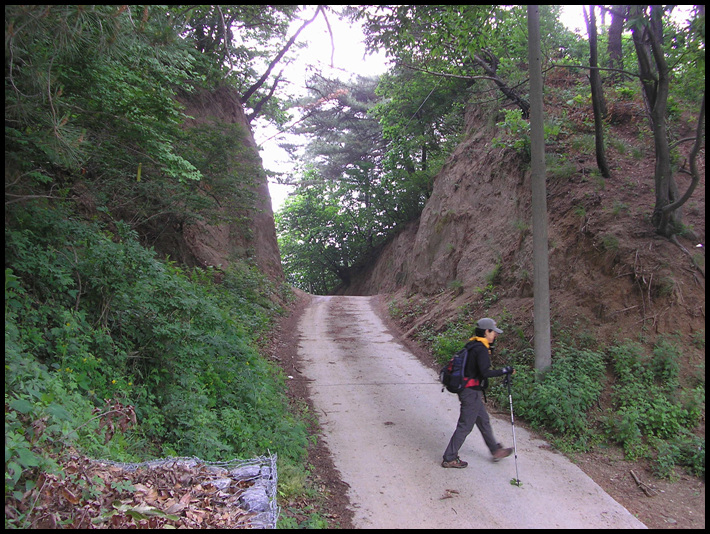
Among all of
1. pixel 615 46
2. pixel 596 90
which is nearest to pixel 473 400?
pixel 596 90

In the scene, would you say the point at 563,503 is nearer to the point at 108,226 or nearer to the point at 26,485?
the point at 26,485

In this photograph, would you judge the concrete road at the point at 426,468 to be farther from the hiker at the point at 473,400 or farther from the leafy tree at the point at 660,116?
the leafy tree at the point at 660,116

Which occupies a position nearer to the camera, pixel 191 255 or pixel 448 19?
pixel 448 19

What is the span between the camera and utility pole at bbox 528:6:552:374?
7.94 meters

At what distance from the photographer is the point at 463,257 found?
1523cm

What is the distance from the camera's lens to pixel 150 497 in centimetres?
386

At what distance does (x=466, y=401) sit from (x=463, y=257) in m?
9.77

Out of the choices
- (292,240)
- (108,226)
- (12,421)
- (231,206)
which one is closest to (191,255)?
(231,206)

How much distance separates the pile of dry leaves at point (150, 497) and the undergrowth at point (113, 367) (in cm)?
21

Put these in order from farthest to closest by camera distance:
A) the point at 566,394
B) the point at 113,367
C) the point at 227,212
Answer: the point at 227,212 → the point at 566,394 → the point at 113,367

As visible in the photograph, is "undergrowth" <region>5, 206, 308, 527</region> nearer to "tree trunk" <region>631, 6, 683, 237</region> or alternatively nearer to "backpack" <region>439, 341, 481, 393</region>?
"backpack" <region>439, 341, 481, 393</region>

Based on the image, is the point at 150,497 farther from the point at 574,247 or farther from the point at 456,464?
the point at 574,247

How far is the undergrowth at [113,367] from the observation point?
4305 millimetres

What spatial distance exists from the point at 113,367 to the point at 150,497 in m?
2.68
